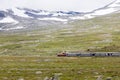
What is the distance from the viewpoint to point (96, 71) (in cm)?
8331

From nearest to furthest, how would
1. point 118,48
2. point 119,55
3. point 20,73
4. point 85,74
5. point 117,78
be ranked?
point 117,78
point 85,74
point 20,73
point 119,55
point 118,48

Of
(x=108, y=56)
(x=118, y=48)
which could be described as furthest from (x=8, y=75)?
(x=118, y=48)

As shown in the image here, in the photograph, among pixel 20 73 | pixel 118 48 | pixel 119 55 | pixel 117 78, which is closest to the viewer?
pixel 117 78

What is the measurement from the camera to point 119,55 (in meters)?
127

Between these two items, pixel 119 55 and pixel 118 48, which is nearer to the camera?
pixel 119 55

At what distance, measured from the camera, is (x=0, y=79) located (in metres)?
74.4

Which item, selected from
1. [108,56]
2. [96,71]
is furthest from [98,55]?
[96,71]

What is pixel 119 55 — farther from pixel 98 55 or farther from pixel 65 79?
pixel 65 79

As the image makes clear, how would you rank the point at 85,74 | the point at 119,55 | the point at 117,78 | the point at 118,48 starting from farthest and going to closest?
1. the point at 118,48
2. the point at 119,55
3. the point at 85,74
4. the point at 117,78

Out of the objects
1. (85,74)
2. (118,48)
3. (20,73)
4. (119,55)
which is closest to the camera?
(85,74)

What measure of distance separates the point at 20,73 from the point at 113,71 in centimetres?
2071

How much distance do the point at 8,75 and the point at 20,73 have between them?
4.05 m

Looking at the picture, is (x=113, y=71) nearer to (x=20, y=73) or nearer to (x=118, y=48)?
(x=20, y=73)

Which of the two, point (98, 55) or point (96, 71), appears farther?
point (98, 55)
